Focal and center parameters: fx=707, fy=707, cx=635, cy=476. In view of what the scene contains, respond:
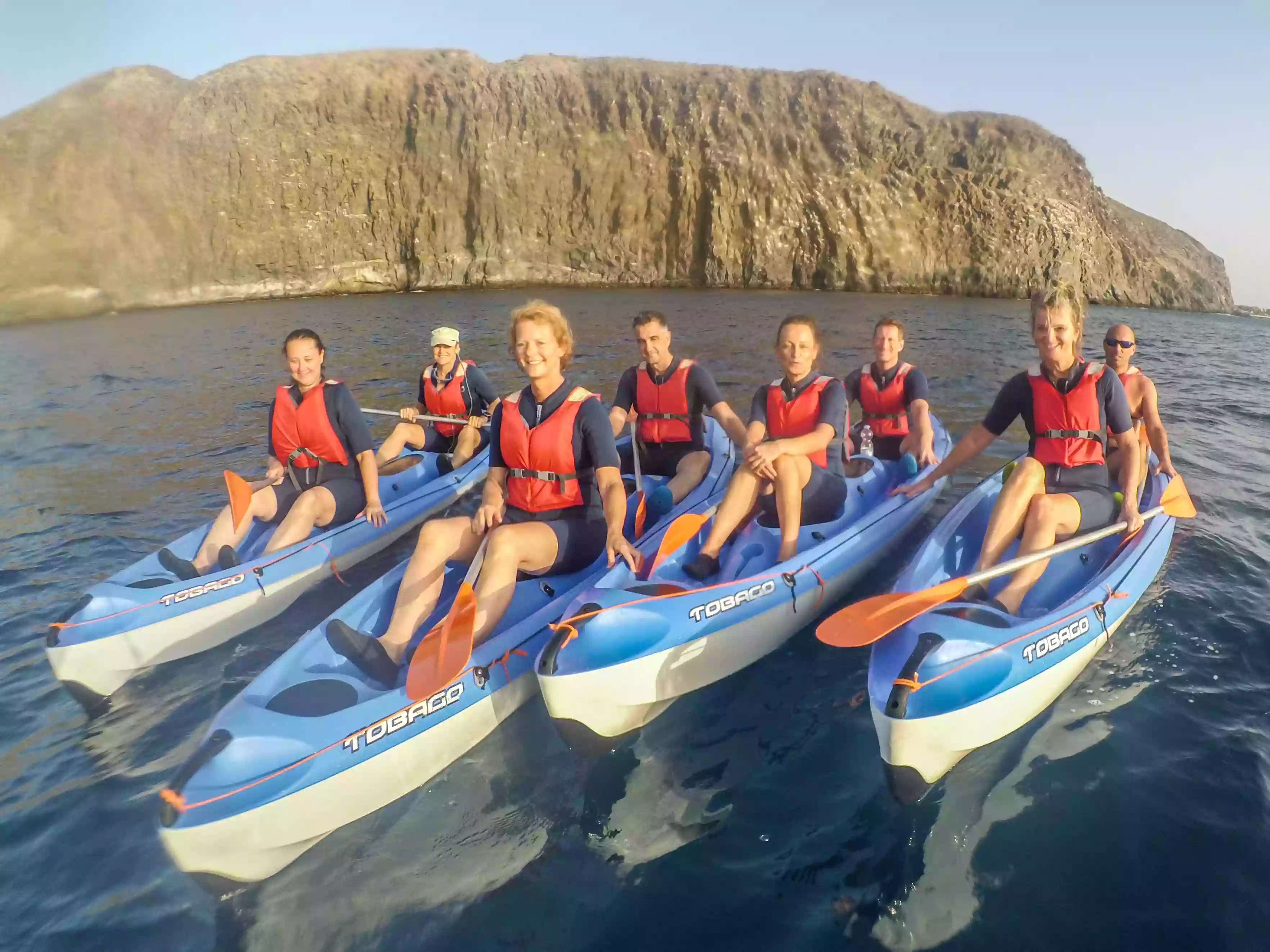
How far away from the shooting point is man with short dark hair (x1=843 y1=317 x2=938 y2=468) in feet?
22.4

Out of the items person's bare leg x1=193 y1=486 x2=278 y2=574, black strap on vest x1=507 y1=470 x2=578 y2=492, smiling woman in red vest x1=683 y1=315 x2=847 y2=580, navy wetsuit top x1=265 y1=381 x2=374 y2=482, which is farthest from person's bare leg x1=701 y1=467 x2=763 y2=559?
person's bare leg x1=193 y1=486 x2=278 y2=574

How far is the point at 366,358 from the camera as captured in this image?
17.8m

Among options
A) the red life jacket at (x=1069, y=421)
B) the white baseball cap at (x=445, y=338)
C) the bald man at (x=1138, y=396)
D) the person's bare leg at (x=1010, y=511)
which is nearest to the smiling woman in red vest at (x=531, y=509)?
the person's bare leg at (x=1010, y=511)

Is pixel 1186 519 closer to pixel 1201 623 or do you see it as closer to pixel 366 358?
pixel 1201 623

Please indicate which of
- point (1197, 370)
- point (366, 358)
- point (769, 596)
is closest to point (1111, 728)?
point (769, 596)

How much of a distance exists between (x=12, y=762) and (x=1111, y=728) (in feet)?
21.3

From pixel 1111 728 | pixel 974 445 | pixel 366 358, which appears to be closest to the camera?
pixel 1111 728

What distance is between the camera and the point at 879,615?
12.7 feet

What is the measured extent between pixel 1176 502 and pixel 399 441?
7143 millimetres

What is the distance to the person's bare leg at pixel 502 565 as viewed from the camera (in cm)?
419

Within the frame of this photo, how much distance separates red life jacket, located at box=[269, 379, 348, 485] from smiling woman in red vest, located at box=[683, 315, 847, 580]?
10.5ft

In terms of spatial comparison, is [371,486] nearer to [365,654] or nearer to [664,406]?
[365,654]

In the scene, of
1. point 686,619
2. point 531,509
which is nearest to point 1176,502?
point 686,619

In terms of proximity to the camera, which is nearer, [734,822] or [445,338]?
[734,822]
